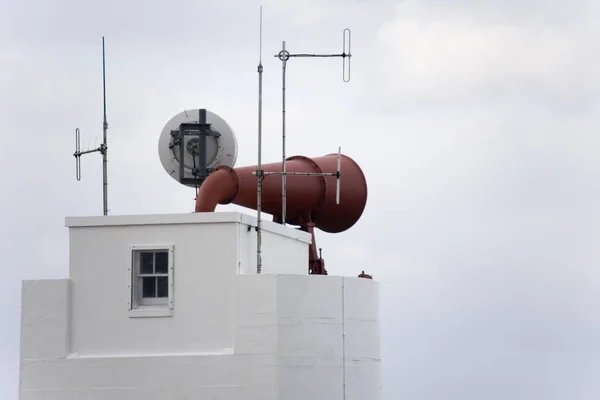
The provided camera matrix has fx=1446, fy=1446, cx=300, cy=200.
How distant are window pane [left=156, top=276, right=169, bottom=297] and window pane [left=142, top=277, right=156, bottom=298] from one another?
103mm

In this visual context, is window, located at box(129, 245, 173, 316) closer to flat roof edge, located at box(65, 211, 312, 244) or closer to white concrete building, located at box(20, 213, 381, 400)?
white concrete building, located at box(20, 213, 381, 400)

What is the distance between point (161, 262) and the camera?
2539cm

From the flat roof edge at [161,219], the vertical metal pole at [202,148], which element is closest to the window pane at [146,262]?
the flat roof edge at [161,219]

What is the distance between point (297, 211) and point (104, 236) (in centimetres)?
629

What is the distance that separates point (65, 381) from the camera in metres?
25.1

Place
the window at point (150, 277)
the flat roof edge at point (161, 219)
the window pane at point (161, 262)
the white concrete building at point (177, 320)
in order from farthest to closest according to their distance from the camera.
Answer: the window pane at point (161, 262) < the window at point (150, 277) < the flat roof edge at point (161, 219) < the white concrete building at point (177, 320)

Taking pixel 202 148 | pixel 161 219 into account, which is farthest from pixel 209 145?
pixel 161 219

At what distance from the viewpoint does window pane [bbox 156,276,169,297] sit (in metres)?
25.3

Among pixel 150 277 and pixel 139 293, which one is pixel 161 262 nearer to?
pixel 150 277

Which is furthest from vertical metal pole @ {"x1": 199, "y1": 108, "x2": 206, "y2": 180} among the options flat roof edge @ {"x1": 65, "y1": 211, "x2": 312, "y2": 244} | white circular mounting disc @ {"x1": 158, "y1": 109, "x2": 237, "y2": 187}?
flat roof edge @ {"x1": 65, "y1": 211, "x2": 312, "y2": 244}

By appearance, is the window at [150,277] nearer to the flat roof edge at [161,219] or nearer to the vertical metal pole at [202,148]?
the flat roof edge at [161,219]

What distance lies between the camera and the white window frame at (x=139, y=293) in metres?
25.1

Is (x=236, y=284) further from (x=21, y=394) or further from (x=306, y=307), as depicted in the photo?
(x=21, y=394)

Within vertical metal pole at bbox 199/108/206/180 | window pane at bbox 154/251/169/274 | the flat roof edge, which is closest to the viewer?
the flat roof edge
